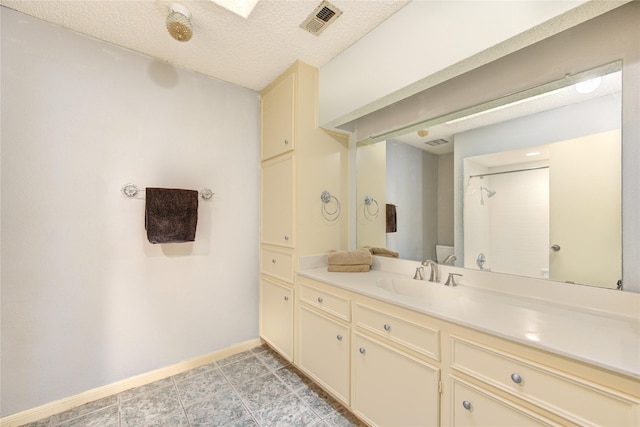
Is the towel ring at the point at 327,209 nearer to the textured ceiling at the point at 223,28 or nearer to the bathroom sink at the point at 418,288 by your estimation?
the bathroom sink at the point at 418,288

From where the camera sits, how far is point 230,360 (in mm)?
2230

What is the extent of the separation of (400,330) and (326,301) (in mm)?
570

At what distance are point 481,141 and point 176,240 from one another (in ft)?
7.18

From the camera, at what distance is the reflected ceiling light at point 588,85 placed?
1145 mm

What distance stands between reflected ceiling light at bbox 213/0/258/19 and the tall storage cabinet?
0.57 metres

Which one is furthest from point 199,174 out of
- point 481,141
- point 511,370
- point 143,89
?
point 511,370

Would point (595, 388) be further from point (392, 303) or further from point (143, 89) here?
point (143, 89)

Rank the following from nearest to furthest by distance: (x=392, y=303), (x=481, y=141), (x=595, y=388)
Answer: (x=595, y=388) → (x=392, y=303) → (x=481, y=141)

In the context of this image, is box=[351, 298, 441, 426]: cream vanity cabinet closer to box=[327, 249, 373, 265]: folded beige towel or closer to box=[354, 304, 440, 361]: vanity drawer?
box=[354, 304, 440, 361]: vanity drawer

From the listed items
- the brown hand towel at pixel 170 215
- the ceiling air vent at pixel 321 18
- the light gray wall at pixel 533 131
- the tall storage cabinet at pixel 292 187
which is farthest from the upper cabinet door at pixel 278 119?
the light gray wall at pixel 533 131

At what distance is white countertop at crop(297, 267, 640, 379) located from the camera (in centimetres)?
77

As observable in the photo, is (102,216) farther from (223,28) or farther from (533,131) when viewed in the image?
(533,131)

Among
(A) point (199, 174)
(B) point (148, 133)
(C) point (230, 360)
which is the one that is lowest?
(C) point (230, 360)

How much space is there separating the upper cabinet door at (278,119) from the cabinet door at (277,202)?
0.10 metres
